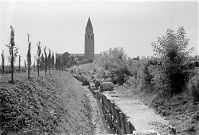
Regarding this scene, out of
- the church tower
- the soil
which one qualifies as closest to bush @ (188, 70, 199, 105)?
the soil

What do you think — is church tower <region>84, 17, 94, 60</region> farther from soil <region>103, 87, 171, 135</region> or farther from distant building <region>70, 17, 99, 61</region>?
soil <region>103, 87, 171, 135</region>

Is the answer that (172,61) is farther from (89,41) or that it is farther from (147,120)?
(89,41)

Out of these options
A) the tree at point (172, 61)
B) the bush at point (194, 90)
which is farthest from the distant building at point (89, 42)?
the bush at point (194, 90)

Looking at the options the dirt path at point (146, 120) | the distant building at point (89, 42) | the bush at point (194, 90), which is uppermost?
the distant building at point (89, 42)

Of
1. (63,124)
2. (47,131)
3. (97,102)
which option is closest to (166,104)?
(63,124)

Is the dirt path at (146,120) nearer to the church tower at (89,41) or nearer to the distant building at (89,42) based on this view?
the church tower at (89,41)

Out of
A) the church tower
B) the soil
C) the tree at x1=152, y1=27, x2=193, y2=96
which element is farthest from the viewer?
the church tower

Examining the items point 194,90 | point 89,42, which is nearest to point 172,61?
point 194,90

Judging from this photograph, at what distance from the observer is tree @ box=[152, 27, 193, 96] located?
54.6 feet

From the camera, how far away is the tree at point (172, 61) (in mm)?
16656

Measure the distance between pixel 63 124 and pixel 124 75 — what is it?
24329 mm

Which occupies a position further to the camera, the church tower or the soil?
the church tower

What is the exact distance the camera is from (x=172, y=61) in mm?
17000

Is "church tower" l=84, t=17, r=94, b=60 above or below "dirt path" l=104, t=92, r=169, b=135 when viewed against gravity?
above
